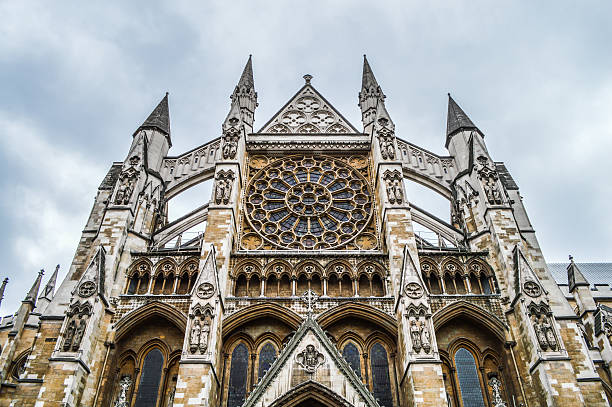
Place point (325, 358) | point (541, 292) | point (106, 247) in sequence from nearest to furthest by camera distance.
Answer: point (325, 358) → point (541, 292) → point (106, 247)

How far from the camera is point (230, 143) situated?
1980 centimetres

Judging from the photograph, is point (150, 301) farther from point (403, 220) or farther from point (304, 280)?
point (403, 220)

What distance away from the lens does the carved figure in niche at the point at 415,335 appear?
45.5 ft

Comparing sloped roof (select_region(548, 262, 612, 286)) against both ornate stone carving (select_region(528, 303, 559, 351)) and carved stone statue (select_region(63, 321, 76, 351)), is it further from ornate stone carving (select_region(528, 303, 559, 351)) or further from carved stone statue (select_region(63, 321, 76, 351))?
carved stone statue (select_region(63, 321, 76, 351))

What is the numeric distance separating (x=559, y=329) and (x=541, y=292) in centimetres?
115

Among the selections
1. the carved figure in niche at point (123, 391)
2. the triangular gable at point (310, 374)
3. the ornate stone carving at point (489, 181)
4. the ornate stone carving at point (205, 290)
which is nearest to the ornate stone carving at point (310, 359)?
the triangular gable at point (310, 374)

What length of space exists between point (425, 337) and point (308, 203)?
25.1 ft

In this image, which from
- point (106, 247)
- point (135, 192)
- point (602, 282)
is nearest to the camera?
point (106, 247)

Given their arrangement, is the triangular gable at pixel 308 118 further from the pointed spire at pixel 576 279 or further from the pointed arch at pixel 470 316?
the pointed spire at pixel 576 279

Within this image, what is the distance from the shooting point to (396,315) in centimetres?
1539

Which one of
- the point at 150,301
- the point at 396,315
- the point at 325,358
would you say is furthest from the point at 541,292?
the point at 150,301

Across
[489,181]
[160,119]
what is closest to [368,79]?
[489,181]

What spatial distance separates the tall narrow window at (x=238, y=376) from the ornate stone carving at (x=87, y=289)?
4772mm

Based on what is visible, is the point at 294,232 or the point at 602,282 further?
the point at 602,282
